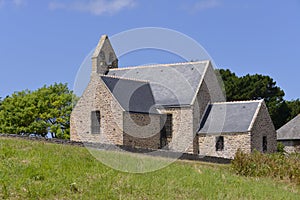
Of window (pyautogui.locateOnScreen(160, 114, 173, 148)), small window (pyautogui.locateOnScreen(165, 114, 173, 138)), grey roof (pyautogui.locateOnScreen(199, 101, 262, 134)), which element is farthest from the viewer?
small window (pyautogui.locateOnScreen(165, 114, 173, 138))

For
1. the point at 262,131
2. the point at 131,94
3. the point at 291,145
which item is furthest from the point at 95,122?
the point at 291,145

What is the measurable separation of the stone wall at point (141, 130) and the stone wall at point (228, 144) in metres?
3.29

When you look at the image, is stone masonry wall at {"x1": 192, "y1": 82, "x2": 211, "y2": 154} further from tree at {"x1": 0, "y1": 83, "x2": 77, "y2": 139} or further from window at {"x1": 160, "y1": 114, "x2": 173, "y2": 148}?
tree at {"x1": 0, "y1": 83, "x2": 77, "y2": 139}

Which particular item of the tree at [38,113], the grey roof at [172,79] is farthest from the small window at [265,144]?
the tree at [38,113]

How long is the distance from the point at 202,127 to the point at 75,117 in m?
9.19

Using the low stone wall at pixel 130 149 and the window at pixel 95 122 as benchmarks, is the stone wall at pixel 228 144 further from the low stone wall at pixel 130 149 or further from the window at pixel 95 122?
the window at pixel 95 122

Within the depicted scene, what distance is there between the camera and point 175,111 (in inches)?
1502

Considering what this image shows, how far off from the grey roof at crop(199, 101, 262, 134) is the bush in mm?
13408

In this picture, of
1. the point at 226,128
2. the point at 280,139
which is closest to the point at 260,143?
the point at 226,128

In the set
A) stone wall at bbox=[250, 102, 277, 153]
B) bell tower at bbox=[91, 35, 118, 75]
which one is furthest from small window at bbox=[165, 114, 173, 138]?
bell tower at bbox=[91, 35, 118, 75]

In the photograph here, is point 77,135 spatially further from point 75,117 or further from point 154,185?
point 154,185

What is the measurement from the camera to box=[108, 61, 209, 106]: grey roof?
38531mm

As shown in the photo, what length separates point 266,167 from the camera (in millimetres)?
22047

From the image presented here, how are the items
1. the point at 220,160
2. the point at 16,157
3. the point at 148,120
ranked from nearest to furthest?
the point at 16,157 < the point at 220,160 < the point at 148,120
